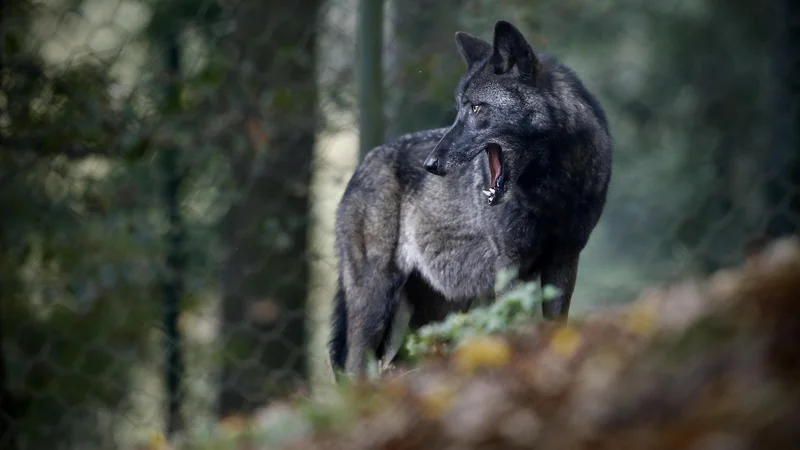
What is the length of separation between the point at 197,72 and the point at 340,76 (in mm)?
732

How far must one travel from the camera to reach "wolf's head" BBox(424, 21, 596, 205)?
3.35 m

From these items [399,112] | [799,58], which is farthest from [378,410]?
[799,58]

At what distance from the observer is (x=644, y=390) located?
132cm

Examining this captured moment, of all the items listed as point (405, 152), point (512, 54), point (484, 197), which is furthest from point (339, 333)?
point (512, 54)

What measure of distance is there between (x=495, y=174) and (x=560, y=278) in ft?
1.39

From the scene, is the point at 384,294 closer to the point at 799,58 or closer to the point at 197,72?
the point at 197,72

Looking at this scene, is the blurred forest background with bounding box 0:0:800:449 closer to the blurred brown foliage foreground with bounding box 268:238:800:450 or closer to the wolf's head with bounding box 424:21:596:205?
the wolf's head with bounding box 424:21:596:205

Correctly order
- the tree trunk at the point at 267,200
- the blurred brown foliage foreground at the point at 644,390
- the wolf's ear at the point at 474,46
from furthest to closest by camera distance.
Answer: the tree trunk at the point at 267,200 → the wolf's ear at the point at 474,46 → the blurred brown foliage foreground at the point at 644,390

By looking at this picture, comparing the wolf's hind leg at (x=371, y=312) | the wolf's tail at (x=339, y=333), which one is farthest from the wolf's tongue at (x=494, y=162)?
the wolf's tail at (x=339, y=333)

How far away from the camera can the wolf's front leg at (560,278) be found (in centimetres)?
338

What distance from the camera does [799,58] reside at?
5.41 m

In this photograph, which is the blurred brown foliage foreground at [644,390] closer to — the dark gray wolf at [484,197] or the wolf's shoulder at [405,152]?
the dark gray wolf at [484,197]

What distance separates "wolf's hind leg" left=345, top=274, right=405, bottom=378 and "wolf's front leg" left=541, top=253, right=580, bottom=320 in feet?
2.49

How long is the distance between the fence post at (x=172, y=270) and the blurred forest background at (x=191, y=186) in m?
0.01
